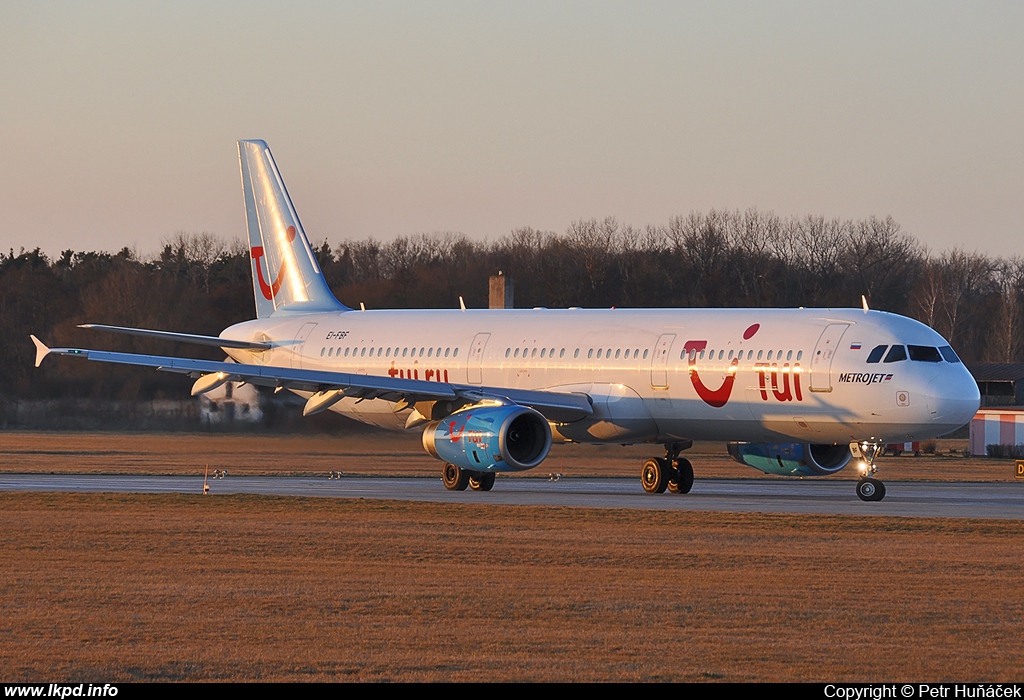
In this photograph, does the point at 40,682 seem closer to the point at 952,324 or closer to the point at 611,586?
the point at 611,586

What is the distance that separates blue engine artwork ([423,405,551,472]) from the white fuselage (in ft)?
6.80

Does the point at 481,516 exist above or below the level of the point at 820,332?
below

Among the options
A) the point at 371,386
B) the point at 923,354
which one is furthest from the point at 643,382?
the point at 923,354

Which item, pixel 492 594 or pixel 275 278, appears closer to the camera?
pixel 492 594

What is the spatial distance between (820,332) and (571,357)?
5942mm

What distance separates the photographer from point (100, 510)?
82.8 ft

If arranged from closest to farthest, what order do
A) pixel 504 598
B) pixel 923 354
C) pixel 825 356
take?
pixel 504 598 → pixel 923 354 → pixel 825 356

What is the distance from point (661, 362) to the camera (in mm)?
31406

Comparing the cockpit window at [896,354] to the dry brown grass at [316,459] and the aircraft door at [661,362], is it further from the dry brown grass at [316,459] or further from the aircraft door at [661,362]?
the dry brown grass at [316,459]

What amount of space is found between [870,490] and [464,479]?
853 centimetres

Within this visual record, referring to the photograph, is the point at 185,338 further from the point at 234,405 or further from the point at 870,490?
the point at 870,490

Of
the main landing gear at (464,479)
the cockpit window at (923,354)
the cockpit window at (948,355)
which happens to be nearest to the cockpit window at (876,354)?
the cockpit window at (923,354)

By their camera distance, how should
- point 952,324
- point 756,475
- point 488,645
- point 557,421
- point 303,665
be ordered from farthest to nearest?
point 952,324 → point 756,475 → point 557,421 → point 488,645 → point 303,665
